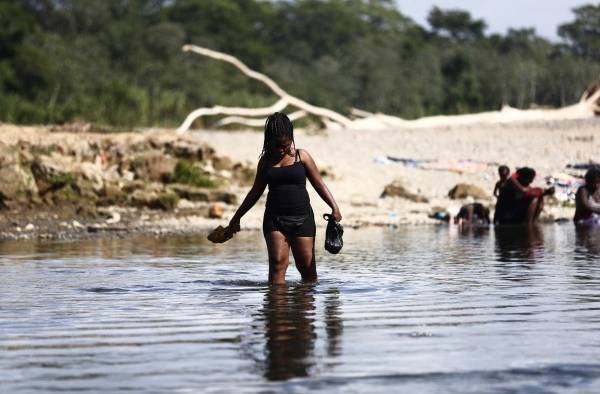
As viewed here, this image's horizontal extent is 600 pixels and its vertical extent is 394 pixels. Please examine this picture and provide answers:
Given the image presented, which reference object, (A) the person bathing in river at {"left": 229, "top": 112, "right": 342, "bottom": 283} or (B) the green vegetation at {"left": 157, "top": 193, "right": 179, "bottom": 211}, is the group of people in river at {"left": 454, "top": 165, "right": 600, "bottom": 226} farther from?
(A) the person bathing in river at {"left": 229, "top": 112, "right": 342, "bottom": 283}

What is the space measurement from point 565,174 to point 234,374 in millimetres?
19767

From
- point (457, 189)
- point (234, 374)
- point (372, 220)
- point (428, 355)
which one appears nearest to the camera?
point (234, 374)

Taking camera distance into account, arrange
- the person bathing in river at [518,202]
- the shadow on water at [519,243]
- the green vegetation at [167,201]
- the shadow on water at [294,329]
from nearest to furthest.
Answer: the shadow on water at [294,329] < the shadow on water at [519,243] < the person bathing in river at [518,202] < the green vegetation at [167,201]

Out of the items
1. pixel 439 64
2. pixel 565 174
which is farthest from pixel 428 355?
pixel 439 64

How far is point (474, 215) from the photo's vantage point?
20.0 m

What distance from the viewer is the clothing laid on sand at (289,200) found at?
31.6 ft

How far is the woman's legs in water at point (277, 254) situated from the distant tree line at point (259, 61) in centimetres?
2793

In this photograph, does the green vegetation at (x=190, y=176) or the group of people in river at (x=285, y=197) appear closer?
the group of people in river at (x=285, y=197)

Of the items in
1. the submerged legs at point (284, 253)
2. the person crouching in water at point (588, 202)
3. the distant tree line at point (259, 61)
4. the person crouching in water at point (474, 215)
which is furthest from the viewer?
the distant tree line at point (259, 61)

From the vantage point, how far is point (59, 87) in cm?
4669

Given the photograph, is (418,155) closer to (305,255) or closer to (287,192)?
(305,255)

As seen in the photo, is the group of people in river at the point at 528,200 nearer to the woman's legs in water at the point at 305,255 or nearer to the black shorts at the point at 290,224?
the woman's legs in water at the point at 305,255

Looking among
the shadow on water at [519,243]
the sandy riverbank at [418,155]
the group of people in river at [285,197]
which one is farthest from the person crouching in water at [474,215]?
the group of people in river at [285,197]

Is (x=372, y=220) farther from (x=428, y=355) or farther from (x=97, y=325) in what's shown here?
(x=428, y=355)
